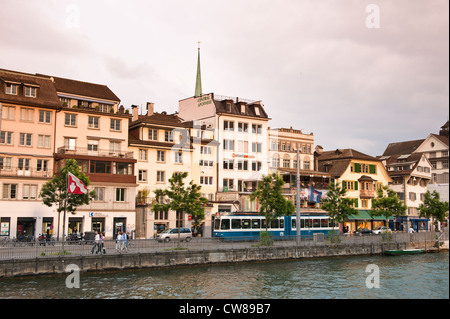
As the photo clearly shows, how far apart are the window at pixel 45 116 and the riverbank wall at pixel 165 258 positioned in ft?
90.5

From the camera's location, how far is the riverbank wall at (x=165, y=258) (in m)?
34.9

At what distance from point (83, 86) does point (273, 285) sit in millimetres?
45150

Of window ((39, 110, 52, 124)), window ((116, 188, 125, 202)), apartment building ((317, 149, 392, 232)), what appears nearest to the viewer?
window ((39, 110, 52, 124))

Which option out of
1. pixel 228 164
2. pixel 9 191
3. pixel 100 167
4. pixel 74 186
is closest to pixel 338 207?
pixel 228 164

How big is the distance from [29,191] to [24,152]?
15.6ft

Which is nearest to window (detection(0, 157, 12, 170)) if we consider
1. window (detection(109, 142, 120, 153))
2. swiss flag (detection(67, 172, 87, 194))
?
window (detection(109, 142, 120, 153))

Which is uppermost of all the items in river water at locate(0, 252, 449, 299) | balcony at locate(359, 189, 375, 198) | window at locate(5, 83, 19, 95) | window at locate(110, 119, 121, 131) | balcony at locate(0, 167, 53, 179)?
window at locate(5, 83, 19, 95)

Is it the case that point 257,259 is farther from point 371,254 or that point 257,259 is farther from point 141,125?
point 141,125

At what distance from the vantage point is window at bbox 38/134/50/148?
59.7 m

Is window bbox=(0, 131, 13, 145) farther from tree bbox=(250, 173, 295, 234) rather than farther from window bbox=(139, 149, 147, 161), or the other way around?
tree bbox=(250, 173, 295, 234)

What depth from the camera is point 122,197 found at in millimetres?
63031

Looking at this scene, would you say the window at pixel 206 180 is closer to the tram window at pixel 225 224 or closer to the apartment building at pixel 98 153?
the apartment building at pixel 98 153

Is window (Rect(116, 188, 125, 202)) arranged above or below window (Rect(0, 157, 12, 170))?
below
